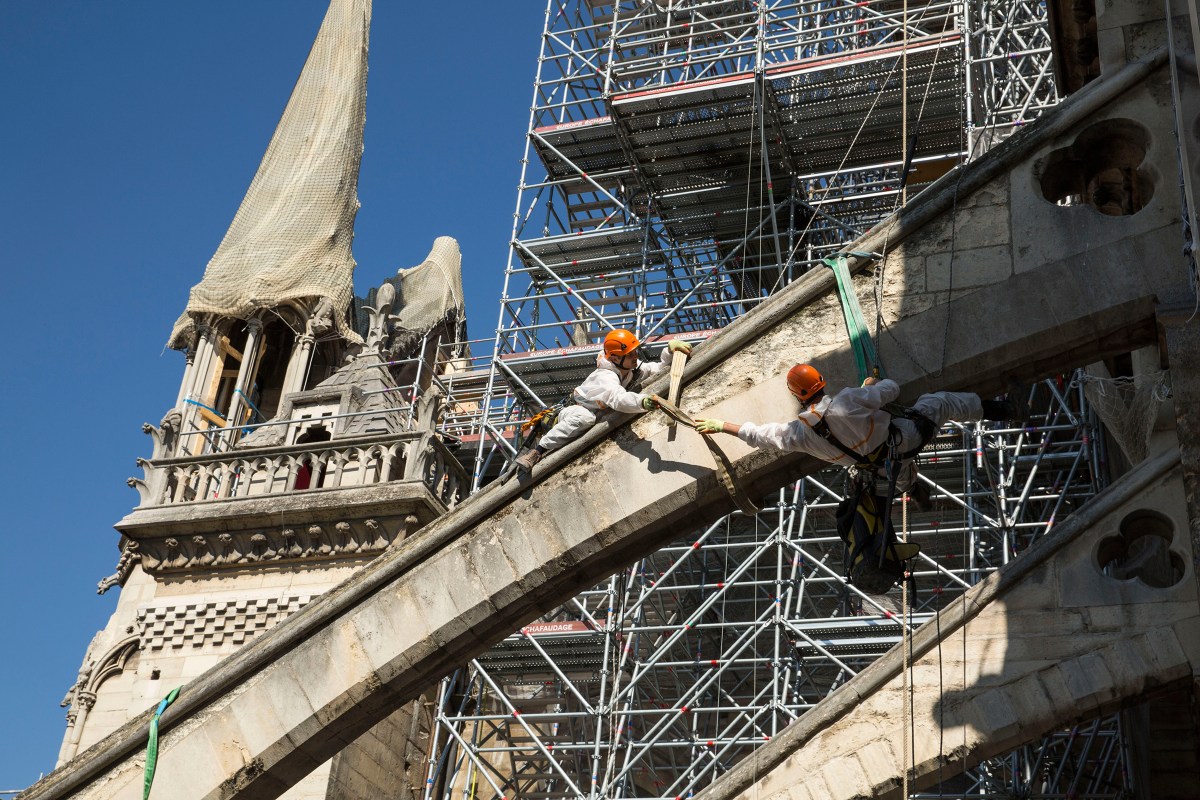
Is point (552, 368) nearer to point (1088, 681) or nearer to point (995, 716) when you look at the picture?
point (995, 716)

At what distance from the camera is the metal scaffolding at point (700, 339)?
14445 mm

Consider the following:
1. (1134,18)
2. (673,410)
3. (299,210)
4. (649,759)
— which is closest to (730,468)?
(673,410)

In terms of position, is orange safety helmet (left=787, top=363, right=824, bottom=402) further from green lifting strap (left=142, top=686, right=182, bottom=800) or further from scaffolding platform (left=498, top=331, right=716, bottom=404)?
scaffolding platform (left=498, top=331, right=716, bottom=404)

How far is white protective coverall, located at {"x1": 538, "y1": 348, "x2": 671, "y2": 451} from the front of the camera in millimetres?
7324

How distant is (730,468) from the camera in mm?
6973

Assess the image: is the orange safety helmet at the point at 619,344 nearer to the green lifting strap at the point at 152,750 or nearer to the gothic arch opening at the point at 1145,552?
the gothic arch opening at the point at 1145,552

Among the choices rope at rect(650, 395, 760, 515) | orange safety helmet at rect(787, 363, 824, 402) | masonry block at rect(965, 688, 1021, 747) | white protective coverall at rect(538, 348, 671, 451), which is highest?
white protective coverall at rect(538, 348, 671, 451)

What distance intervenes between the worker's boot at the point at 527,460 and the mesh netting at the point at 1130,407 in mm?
3052

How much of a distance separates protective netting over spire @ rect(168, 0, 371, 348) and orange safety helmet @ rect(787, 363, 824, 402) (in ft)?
46.5

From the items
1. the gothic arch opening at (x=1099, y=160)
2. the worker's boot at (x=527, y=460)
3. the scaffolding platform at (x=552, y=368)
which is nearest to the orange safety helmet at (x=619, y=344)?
the worker's boot at (x=527, y=460)

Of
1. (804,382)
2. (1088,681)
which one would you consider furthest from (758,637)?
(804,382)

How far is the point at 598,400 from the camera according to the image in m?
7.45

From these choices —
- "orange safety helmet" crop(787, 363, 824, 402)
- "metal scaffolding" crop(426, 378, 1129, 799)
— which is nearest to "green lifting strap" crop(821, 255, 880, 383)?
"orange safety helmet" crop(787, 363, 824, 402)

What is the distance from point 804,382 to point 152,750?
391cm
